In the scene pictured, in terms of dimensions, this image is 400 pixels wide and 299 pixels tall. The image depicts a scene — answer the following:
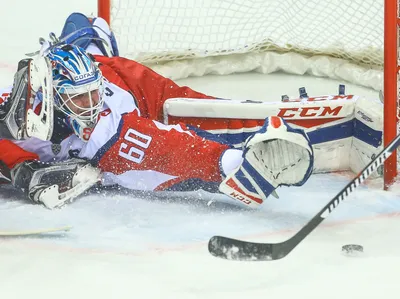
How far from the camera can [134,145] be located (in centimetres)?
297

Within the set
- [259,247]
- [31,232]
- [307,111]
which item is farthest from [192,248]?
[307,111]

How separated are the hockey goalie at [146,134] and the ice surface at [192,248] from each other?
8cm

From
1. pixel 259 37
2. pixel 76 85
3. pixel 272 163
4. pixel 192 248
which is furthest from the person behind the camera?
pixel 259 37

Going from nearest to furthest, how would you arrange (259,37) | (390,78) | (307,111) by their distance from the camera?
(390,78) → (307,111) → (259,37)

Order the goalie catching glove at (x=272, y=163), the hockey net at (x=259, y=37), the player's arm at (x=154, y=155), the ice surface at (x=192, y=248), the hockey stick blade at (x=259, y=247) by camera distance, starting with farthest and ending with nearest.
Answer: the hockey net at (x=259, y=37), the player's arm at (x=154, y=155), the goalie catching glove at (x=272, y=163), the hockey stick blade at (x=259, y=247), the ice surface at (x=192, y=248)

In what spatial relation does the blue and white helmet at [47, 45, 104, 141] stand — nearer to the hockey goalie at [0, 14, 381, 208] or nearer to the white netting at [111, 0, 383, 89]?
the hockey goalie at [0, 14, 381, 208]

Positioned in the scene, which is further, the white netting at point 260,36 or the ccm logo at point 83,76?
the white netting at point 260,36

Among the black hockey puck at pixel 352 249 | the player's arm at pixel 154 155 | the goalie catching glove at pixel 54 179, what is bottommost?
the black hockey puck at pixel 352 249

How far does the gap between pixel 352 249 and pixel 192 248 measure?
41cm

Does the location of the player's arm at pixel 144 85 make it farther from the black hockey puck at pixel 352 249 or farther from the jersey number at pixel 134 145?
the black hockey puck at pixel 352 249

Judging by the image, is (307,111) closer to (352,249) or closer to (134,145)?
(134,145)

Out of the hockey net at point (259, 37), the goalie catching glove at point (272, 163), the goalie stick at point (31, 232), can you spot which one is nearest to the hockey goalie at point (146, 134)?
the goalie catching glove at point (272, 163)

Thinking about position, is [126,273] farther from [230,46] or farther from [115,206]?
[230,46]

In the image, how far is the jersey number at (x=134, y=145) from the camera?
9.70ft
